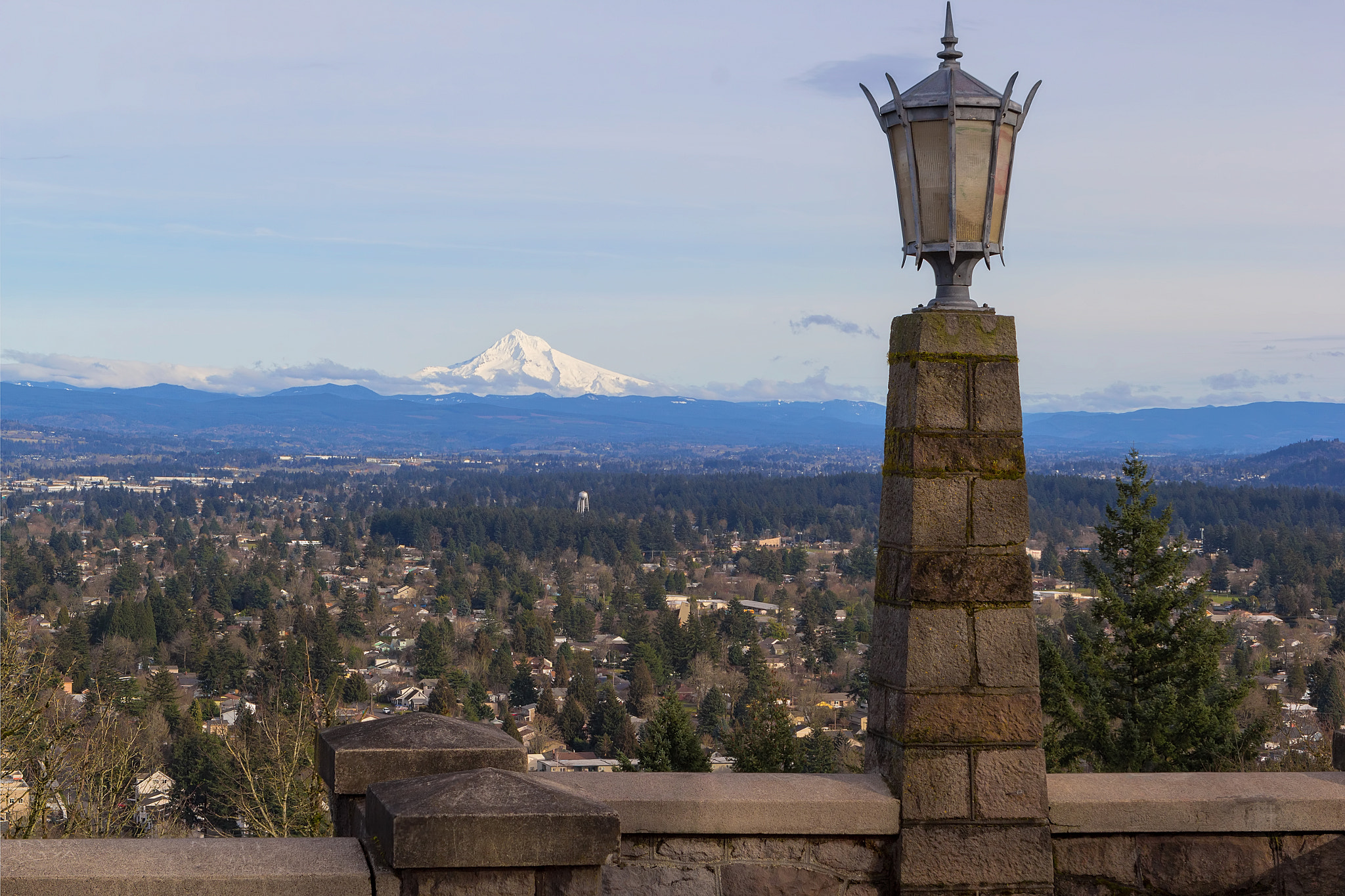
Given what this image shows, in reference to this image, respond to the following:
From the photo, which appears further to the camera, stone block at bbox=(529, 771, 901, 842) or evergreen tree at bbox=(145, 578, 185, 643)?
evergreen tree at bbox=(145, 578, 185, 643)

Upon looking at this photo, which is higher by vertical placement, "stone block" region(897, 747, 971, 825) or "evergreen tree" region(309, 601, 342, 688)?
"stone block" region(897, 747, 971, 825)

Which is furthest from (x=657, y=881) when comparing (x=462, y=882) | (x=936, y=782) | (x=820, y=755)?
(x=820, y=755)

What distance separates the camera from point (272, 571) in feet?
303

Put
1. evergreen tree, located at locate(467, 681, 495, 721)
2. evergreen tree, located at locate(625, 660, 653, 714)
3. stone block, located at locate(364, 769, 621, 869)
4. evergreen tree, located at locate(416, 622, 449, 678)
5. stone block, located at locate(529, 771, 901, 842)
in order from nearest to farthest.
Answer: stone block, located at locate(364, 769, 621, 869), stone block, located at locate(529, 771, 901, 842), evergreen tree, located at locate(467, 681, 495, 721), evergreen tree, located at locate(625, 660, 653, 714), evergreen tree, located at locate(416, 622, 449, 678)

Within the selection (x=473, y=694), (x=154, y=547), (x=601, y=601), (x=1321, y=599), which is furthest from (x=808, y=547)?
(x=473, y=694)

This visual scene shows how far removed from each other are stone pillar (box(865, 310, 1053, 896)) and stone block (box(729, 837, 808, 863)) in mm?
334

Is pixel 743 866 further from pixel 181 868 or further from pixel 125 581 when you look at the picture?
pixel 125 581

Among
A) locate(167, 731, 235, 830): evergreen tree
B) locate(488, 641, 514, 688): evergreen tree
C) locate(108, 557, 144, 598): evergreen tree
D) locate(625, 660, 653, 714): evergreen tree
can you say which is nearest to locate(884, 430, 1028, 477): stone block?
locate(167, 731, 235, 830): evergreen tree

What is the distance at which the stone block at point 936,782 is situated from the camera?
12.0 feet

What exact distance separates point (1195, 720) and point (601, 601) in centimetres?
7219

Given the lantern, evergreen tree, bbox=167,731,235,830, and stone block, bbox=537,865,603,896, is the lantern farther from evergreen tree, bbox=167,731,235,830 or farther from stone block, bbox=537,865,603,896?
evergreen tree, bbox=167,731,235,830

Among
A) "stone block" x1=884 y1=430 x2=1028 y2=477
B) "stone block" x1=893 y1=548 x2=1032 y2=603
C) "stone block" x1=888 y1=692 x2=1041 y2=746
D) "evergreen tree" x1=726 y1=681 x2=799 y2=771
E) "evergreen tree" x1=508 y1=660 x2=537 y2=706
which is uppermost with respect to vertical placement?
"stone block" x1=884 y1=430 x2=1028 y2=477

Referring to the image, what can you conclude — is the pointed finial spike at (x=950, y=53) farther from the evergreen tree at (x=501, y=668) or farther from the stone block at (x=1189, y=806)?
the evergreen tree at (x=501, y=668)

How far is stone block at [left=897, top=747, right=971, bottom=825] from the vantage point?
3.66 meters
